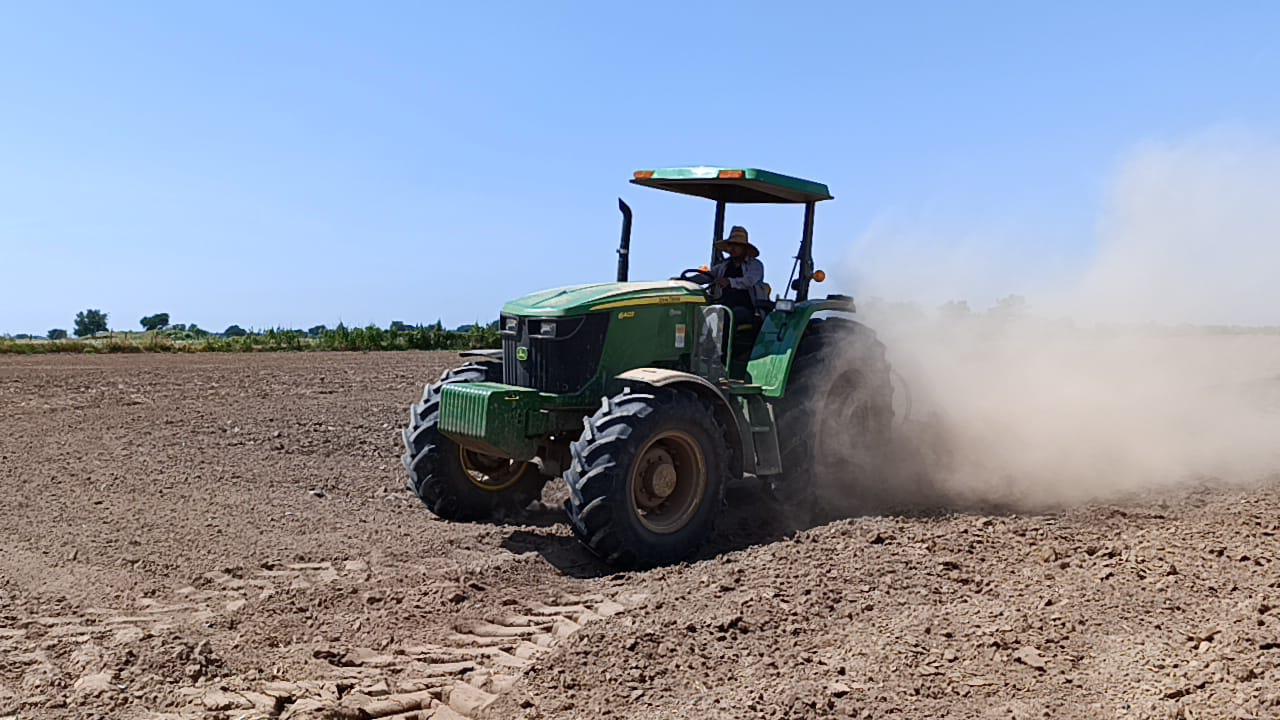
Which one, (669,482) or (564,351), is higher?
(564,351)

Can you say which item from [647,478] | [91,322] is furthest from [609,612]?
[91,322]

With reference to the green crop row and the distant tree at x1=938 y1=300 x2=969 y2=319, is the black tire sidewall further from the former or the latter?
the green crop row

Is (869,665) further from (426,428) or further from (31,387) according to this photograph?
(31,387)

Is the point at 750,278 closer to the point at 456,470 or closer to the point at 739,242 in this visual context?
the point at 739,242

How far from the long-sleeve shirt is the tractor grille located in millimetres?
1615

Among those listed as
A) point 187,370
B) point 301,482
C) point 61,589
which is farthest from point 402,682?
point 187,370

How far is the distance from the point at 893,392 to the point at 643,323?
2.73m

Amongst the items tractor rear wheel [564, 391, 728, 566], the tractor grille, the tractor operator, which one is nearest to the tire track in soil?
tractor rear wheel [564, 391, 728, 566]

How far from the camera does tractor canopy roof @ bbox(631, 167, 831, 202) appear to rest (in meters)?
8.16

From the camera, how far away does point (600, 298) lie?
748 cm

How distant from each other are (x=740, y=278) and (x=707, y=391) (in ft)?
5.66

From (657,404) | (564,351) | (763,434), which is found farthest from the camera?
(763,434)

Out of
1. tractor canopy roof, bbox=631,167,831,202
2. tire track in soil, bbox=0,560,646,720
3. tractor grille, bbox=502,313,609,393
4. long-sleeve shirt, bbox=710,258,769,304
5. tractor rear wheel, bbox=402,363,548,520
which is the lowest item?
tire track in soil, bbox=0,560,646,720

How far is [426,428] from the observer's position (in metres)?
7.99
